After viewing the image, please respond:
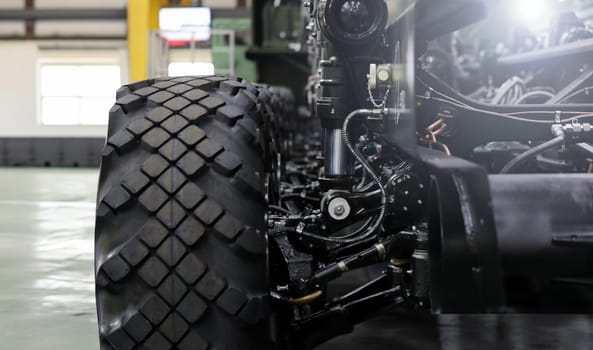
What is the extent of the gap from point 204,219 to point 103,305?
0.35 meters

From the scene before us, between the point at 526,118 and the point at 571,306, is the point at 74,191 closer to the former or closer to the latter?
the point at 526,118

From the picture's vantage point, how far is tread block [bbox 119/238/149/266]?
6.56 feet

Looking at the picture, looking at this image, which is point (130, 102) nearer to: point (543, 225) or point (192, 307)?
point (192, 307)

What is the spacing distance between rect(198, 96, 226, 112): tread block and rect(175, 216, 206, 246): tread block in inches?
14.9

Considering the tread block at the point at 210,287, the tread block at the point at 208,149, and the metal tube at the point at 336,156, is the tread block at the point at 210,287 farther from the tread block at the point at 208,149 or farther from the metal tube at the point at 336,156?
the metal tube at the point at 336,156

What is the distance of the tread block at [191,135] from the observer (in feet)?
6.98

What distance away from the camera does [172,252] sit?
200cm

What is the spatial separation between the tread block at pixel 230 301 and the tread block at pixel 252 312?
19 mm

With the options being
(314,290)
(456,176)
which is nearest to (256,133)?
(314,290)

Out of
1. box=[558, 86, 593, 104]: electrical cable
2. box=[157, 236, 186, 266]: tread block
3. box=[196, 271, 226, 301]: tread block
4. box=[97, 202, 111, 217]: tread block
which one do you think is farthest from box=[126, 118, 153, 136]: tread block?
box=[558, 86, 593, 104]: electrical cable

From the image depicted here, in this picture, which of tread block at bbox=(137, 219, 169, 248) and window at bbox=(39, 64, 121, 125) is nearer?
tread block at bbox=(137, 219, 169, 248)

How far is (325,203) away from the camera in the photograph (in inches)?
102

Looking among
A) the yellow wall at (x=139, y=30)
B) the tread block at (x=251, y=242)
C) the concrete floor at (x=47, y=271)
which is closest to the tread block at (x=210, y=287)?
the tread block at (x=251, y=242)

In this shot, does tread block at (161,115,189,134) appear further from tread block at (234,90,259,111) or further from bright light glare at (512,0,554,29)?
bright light glare at (512,0,554,29)
